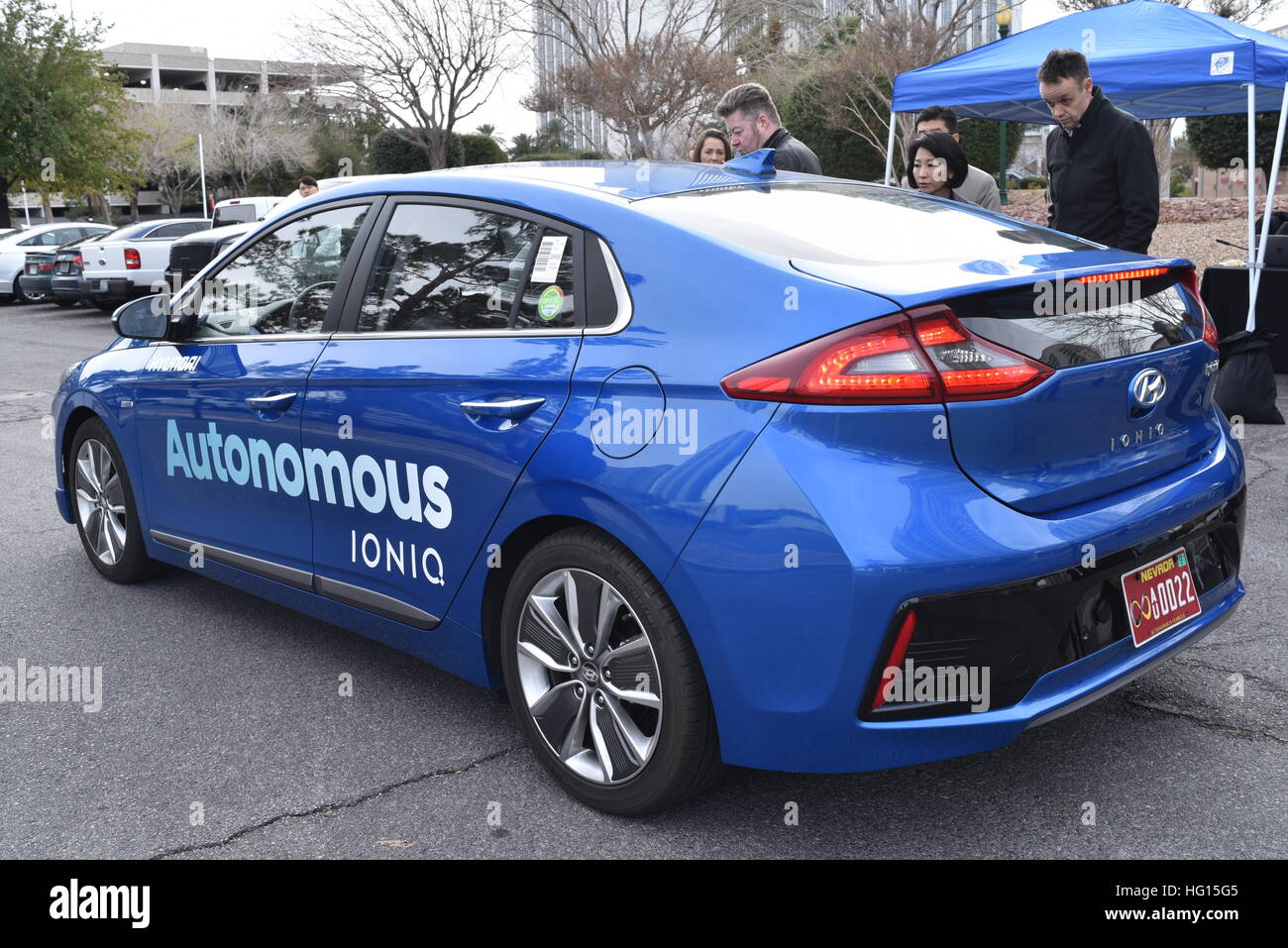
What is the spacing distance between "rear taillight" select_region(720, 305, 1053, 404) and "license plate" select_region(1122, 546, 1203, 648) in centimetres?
56

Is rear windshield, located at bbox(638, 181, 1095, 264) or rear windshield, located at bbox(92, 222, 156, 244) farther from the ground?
rear windshield, located at bbox(92, 222, 156, 244)

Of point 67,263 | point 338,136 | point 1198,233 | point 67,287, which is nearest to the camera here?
point 67,287

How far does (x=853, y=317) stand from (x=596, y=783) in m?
1.27

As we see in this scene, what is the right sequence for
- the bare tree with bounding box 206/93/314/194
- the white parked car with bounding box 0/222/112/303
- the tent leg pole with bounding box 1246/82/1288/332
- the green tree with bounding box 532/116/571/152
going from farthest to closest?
the bare tree with bounding box 206/93/314/194 → the green tree with bounding box 532/116/571/152 → the white parked car with bounding box 0/222/112/303 → the tent leg pole with bounding box 1246/82/1288/332

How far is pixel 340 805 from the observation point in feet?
10.0

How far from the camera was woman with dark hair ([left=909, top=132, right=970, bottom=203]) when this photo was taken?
5973 mm

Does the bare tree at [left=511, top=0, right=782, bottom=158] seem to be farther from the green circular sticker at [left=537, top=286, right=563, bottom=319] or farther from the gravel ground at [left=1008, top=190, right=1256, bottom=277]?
the green circular sticker at [left=537, top=286, right=563, bottom=319]

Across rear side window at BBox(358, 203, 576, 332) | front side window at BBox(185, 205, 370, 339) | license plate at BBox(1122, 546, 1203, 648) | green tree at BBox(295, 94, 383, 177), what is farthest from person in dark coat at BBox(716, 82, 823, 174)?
green tree at BBox(295, 94, 383, 177)

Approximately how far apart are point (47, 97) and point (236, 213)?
16422 mm

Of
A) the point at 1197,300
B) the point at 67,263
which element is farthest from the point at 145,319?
the point at 67,263

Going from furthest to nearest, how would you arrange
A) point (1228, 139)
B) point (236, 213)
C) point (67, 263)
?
point (1228, 139) < point (67, 263) < point (236, 213)

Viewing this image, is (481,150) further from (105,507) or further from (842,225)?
(842,225)

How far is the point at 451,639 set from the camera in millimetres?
3293
